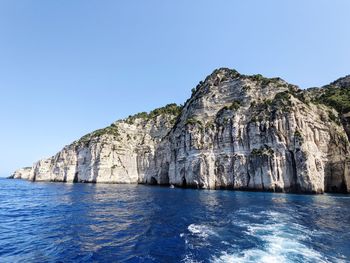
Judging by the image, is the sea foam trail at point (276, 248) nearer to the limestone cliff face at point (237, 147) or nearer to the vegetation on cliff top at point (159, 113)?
the limestone cliff face at point (237, 147)

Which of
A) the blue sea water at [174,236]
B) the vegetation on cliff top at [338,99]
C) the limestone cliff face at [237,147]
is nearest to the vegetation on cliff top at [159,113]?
the limestone cliff face at [237,147]

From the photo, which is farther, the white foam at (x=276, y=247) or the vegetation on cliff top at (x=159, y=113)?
the vegetation on cliff top at (x=159, y=113)

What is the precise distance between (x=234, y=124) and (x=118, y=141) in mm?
51048

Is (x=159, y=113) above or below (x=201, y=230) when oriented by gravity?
above

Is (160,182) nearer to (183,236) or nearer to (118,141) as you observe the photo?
(118,141)

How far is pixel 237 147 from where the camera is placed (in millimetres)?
64750

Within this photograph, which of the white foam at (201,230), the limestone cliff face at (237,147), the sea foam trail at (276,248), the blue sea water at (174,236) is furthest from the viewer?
the limestone cliff face at (237,147)

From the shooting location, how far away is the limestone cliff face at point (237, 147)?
5575 centimetres

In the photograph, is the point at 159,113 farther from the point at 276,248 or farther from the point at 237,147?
the point at 276,248

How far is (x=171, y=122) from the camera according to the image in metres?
105


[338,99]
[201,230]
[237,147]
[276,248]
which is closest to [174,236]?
[201,230]

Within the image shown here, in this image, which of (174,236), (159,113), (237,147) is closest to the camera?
(174,236)

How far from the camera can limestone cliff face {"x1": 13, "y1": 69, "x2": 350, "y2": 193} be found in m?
55.8

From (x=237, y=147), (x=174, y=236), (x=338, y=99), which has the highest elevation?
(x=338, y=99)
